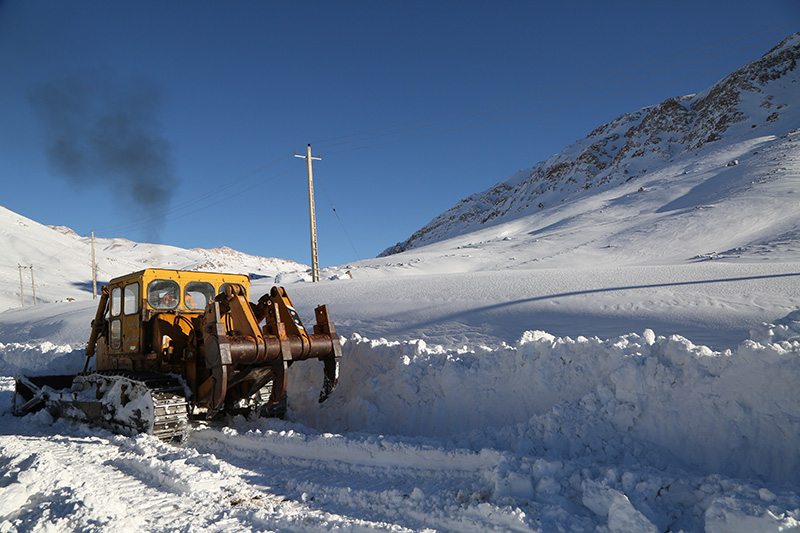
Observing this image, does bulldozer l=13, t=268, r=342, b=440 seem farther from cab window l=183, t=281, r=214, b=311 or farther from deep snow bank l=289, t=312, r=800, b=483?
deep snow bank l=289, t=312, r=800, b=483

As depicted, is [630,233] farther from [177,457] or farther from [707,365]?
[177,457]

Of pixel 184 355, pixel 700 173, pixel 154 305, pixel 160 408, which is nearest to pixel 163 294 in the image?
pixel 154 305

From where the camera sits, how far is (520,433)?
456 centimetres

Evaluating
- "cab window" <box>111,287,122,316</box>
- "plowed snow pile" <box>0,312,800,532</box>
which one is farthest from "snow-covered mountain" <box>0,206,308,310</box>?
"plowed snow pile" <box>0,312,800,532</box>

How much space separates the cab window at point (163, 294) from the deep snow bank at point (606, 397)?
2661mm

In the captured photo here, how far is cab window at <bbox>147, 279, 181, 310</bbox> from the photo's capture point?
22.2 ft

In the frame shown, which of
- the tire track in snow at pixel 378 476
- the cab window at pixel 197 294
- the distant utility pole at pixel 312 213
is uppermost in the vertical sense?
the distant utility pole at pixel 312 213

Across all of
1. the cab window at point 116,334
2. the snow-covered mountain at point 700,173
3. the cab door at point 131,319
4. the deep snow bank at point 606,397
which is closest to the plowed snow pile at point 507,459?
the deep snow bank at point 606,397

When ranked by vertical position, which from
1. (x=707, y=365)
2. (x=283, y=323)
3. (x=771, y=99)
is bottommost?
(x=707, y=365)

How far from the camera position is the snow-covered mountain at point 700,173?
72.0 feet

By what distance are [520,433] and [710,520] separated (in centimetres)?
183

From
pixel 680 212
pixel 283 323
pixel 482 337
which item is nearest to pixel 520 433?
pixel 283 323

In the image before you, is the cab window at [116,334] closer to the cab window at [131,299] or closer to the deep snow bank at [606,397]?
the cab window at [131,299]

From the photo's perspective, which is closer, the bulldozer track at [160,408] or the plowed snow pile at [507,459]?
the plowed snow pile at [507,459]
